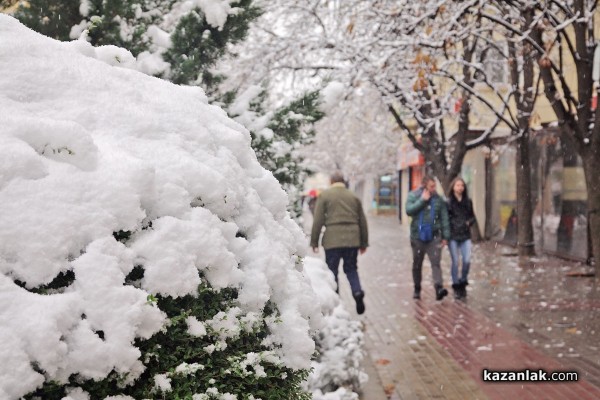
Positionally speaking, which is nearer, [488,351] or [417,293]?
[488,351]

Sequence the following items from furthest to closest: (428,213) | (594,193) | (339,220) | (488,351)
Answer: (594,193)
(428,213)
(339,220)
(488,351)

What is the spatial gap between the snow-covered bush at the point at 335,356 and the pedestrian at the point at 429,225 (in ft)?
11.1

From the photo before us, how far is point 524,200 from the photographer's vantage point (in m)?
16.5

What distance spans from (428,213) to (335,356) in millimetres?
5081

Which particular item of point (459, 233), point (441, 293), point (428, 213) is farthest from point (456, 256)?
point (428, 213)

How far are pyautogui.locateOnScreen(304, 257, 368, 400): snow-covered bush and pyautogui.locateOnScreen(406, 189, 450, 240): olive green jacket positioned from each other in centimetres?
340

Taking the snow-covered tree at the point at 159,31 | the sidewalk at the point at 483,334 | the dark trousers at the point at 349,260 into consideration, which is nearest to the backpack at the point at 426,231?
the sidewalk at the point at 483,334

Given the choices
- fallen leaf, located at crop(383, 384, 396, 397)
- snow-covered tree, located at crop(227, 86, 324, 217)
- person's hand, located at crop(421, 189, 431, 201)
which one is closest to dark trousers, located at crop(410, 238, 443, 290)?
person's hand, located at crop(421, 189, 431, 201)

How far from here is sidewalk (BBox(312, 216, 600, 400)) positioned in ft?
18.4

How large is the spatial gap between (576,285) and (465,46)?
8759 mm

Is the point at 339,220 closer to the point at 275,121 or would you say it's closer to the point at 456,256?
the point at 456,256

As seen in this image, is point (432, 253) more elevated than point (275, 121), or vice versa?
point (275, 121)

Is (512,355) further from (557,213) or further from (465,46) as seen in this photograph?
(465,46)

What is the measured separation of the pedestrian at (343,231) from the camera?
8836 mm
